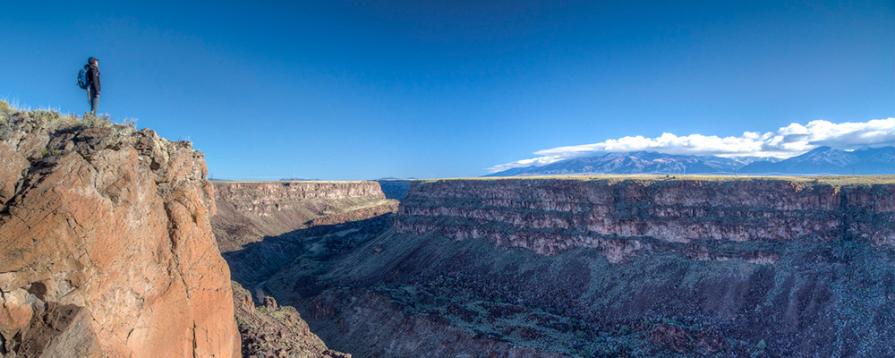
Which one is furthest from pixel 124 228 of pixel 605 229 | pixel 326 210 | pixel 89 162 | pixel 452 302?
pixel 326 210

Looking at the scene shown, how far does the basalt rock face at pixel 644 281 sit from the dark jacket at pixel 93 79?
40.3m

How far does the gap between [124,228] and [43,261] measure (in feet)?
7.19

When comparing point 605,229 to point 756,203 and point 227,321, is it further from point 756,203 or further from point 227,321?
point 227,321

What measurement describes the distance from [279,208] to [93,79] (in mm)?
126347

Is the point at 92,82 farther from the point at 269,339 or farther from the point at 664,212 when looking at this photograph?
the point at 664,212

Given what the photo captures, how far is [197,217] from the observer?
16641mm

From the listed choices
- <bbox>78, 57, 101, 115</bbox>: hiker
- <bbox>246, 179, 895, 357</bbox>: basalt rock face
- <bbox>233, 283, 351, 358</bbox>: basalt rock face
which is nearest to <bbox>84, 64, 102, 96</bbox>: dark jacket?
<bbox>78, 57, 101, 115</bbox>: hiker

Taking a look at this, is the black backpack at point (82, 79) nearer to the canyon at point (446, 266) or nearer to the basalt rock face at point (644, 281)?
the canyon at point (446, 266)

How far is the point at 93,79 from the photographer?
49.9ft

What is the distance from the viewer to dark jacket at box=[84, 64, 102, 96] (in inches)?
598

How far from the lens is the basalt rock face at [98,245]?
1023cm

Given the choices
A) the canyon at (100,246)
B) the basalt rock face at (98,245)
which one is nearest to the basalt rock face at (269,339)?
the canyon at (100,246)

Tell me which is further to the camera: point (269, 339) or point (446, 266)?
point (446, 266)

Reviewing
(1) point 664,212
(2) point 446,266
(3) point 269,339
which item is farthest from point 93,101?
(2) point 446,266
